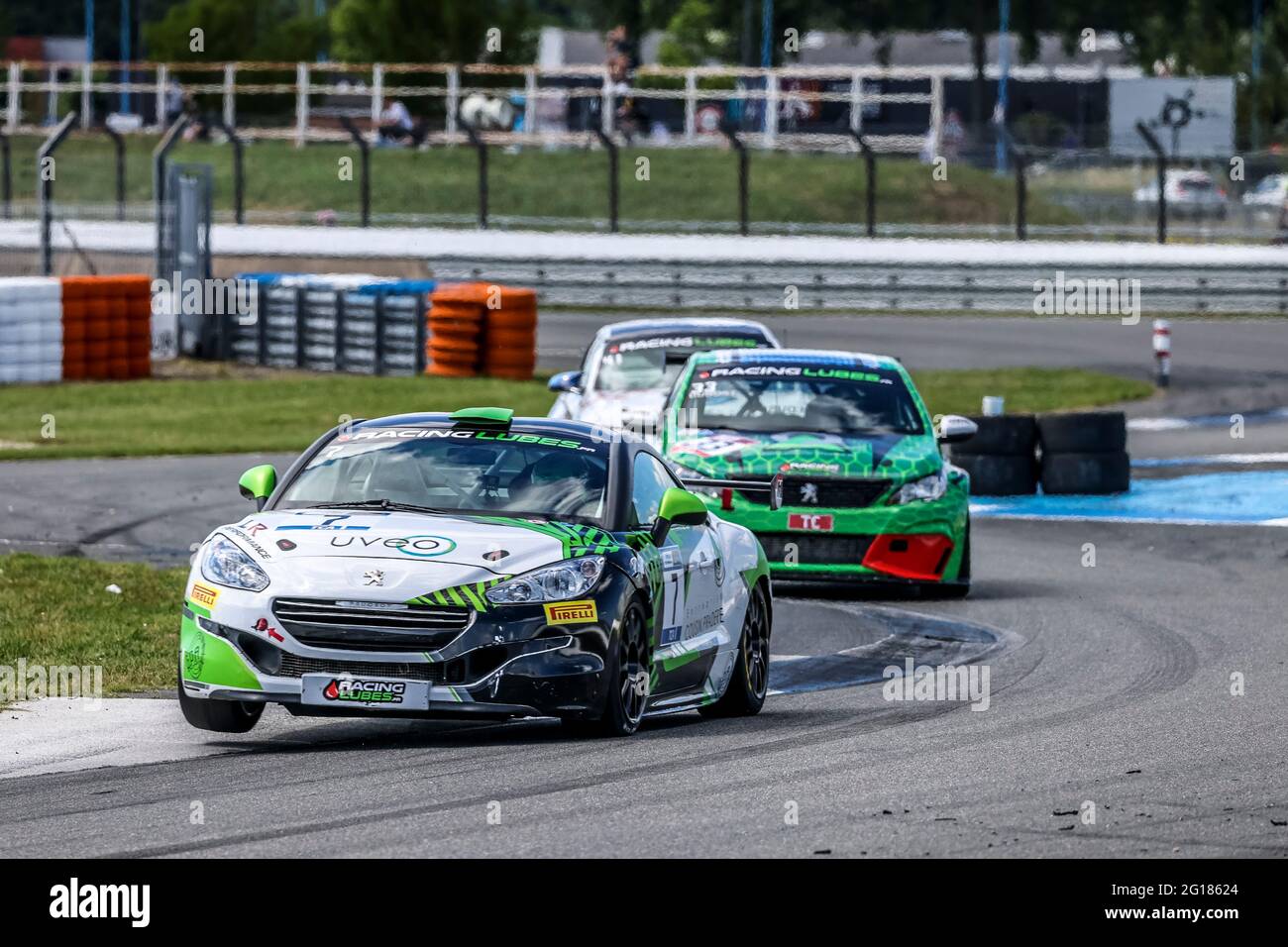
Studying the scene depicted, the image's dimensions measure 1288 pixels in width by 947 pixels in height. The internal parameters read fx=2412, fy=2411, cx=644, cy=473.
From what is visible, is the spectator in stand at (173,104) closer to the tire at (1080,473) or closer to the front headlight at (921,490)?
the tire at (1080,473)

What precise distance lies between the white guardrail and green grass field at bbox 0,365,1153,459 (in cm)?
832

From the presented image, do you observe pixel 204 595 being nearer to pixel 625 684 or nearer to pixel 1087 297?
pixel 625 684

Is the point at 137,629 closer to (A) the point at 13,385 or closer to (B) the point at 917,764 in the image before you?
(B) the point at 917,764

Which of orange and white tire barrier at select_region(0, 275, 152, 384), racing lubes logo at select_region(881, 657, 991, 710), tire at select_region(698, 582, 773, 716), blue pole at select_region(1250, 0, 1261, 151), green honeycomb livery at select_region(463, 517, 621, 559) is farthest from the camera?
blue pole at select_region(1250, 0, 1261, 151)

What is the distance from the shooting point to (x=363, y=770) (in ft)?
28.1

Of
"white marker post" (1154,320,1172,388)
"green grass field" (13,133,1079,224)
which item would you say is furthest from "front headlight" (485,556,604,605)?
"green grass field" (13,133,1079,224)

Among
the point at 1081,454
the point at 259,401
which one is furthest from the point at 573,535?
the point at 259,401

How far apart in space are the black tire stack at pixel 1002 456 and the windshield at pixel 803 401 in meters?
4.85

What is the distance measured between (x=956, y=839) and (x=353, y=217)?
1453 inches

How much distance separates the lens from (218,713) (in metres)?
9.42

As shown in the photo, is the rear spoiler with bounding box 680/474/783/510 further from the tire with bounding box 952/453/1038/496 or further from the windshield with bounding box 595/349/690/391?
the tire with bounding box 952/453/1038/496

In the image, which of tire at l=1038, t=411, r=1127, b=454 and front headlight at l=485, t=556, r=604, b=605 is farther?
tire at l=1038, t=411, r=1127, b=454

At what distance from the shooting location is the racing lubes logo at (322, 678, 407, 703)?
8.95m

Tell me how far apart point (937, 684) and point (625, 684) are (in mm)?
2473
